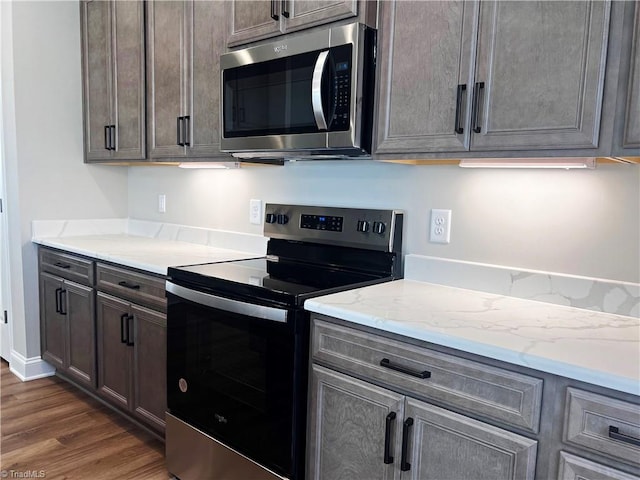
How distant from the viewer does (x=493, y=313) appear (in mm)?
1459

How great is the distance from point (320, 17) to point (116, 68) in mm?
1593

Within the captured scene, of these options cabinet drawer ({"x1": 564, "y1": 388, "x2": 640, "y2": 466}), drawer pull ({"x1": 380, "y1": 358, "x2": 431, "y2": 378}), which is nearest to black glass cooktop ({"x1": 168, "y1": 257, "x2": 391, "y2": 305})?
drawer pull ({"x1": 380, "y1": 358, "x2": 431, "y2": 378})

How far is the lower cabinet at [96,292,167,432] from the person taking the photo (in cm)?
217

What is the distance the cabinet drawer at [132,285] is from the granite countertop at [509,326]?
91cm

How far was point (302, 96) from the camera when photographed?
5.89ft

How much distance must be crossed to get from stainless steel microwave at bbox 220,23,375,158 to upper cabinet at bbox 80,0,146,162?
2.83 feet

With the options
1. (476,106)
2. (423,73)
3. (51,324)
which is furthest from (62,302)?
(476,106)

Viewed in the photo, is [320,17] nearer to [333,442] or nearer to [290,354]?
[290,354]

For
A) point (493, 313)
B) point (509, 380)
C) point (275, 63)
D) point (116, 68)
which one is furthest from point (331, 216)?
point (116, 68)

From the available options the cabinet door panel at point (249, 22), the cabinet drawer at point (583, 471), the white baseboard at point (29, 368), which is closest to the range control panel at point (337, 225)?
the cabinet door panel at point (249, 22)

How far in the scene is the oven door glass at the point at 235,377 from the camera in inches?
62.7

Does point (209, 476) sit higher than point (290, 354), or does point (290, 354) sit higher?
point (290, 354)

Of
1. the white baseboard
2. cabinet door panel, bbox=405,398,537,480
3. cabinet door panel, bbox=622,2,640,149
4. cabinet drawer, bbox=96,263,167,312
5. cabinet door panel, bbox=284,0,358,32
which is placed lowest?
the white baseboard

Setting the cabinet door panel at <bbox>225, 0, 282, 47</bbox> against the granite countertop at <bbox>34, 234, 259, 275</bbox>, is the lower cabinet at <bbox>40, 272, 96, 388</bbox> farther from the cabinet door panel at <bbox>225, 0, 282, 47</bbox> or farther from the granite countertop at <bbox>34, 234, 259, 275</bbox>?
the cabinet door panel at <bbox>225, 0, 282, 47</bbox>
